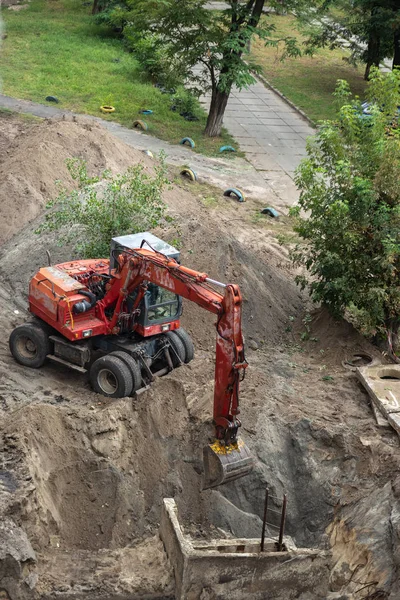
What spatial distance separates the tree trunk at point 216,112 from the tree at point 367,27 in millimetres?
5238

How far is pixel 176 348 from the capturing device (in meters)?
Answer: 15.5

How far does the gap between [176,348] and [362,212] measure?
471cm

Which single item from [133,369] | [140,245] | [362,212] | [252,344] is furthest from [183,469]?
[362,212]

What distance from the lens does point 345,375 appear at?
16.3 metres

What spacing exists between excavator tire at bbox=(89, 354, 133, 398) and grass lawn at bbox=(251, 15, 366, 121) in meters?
23.0

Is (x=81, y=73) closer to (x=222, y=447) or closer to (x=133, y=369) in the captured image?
(x=133, y=369)

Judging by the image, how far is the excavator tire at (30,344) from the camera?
15.5 meters

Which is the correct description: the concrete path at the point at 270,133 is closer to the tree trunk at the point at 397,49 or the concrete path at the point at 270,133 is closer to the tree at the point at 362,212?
the tree trunk at the point at 397,49

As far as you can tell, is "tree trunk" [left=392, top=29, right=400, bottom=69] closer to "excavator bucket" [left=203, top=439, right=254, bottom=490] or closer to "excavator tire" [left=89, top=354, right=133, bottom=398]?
"excavator tire" [left=89, top=354, right=133, bottom=398]

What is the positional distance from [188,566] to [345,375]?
20.5 ft

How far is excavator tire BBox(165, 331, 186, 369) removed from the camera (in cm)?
1546

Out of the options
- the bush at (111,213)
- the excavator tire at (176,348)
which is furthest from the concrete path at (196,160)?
the excavator tire at (176,348)

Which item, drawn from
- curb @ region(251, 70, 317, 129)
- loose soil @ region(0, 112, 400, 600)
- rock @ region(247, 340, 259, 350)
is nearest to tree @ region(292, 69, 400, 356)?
loose soil @ region(0, 112, 400, 600)

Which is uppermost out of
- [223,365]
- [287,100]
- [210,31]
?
[210,31]
